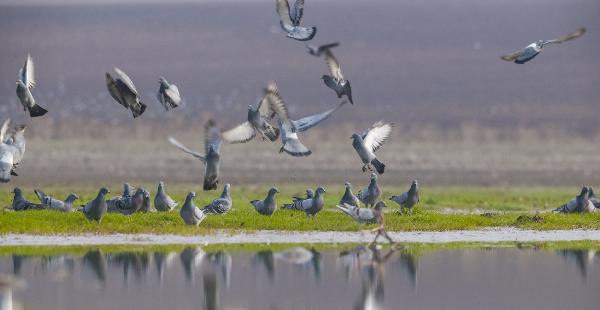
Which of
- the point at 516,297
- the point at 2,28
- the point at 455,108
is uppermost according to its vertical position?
the point at 2,28

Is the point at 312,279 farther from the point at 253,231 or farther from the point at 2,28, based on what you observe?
the point at 2,28

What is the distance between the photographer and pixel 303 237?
23.0m

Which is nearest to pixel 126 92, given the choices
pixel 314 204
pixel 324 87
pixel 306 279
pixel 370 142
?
pixel 314 204

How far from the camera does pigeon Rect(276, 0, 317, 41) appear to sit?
22828mm

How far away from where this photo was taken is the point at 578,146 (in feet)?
149

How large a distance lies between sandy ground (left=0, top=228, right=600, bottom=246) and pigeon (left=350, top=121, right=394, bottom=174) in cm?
135

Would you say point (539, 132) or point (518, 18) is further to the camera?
point (518, 18)

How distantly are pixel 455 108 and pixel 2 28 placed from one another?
83.5 ft

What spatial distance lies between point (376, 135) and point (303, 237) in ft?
9.84

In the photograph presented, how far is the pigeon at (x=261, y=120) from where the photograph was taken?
22.8 meters

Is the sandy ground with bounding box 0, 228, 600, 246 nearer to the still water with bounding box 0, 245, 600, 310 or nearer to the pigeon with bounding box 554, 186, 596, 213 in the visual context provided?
the still water with bounding box 0, 245, 600, 310

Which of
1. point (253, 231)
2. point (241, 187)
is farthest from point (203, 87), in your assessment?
point (253, 231)

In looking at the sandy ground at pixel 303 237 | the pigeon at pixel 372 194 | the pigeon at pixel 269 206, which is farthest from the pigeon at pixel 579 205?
the pigeon at pixel 269 206

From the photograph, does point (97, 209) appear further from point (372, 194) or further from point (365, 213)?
point (372, 194)
